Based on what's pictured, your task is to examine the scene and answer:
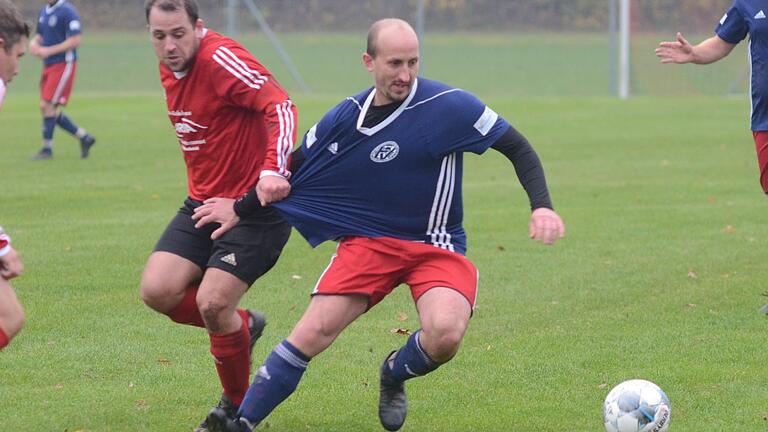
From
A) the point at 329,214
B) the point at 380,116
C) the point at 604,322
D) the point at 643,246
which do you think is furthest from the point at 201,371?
the point at 643,246

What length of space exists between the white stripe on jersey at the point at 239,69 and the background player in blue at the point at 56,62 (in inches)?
460

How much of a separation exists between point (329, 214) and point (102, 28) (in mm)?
29616

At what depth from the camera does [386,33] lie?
5316mm

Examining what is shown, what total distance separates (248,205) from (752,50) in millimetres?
3827

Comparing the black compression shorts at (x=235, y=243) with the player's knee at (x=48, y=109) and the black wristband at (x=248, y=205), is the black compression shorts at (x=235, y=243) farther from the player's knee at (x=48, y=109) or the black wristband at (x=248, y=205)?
the player's knee at (x=48, y=109)

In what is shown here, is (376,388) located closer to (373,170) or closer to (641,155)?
→ (373,170)

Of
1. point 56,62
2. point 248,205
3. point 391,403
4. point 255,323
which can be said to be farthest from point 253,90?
point 56,62

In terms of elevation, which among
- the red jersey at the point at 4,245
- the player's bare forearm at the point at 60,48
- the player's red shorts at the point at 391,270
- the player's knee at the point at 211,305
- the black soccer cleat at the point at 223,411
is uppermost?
the red jersey at the point at 4,245

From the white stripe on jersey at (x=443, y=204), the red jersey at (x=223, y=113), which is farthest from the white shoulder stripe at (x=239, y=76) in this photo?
the white stripe on jersey at (x=443, y=204)

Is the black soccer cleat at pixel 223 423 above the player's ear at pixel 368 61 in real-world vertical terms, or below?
below

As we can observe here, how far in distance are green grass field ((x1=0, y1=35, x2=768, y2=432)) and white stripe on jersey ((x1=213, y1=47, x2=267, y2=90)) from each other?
5.23ft

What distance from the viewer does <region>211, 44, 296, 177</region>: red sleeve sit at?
552 cm

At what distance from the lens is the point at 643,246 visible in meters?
10.4

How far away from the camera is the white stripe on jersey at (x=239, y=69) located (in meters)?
5.67
